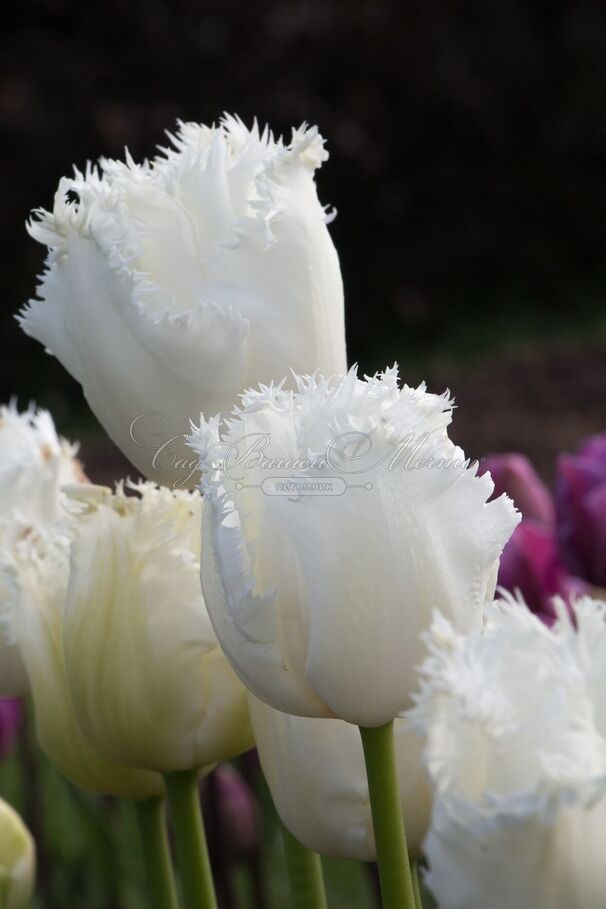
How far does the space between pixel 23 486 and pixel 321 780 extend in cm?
22

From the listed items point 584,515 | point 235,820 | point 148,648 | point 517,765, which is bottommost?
point 517,765

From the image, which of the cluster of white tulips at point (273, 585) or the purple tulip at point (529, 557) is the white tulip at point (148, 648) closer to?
the cluster of white tulips at point (273, 585)

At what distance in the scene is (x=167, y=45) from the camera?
467 centimetres

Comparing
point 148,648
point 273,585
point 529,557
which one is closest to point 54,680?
point 148,648

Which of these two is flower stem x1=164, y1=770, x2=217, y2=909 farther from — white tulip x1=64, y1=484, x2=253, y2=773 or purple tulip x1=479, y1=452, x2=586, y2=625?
purple tulip x1=479, y1=452, x2=586, y2=625

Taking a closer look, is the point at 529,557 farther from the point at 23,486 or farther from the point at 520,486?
the point at 23,486

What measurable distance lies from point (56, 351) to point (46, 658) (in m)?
0.10

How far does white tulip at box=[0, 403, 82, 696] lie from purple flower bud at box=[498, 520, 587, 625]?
291 mm

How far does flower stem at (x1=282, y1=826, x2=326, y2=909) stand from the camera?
18.2 inches

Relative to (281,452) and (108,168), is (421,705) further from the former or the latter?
(108,168)

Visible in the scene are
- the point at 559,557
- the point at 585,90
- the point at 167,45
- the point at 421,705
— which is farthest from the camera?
the point at 585,90

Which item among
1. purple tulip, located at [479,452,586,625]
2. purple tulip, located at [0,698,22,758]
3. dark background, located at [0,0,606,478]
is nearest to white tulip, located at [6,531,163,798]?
purple tulip, located at [479,452,586,625]

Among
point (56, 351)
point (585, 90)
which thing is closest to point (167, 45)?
point (585, 90)

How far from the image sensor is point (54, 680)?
47 centimetres
